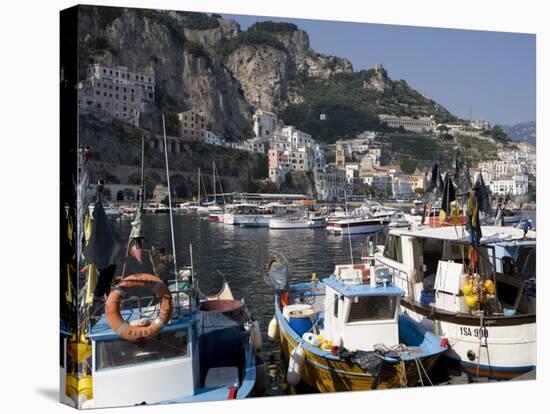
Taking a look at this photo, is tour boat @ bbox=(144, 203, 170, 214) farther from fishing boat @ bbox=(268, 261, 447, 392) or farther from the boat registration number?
the boat registration number

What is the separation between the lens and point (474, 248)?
930cm

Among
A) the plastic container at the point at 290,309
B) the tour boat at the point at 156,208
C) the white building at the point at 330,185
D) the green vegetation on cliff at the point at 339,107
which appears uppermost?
the green vegetation on cliff at the point at 339,107

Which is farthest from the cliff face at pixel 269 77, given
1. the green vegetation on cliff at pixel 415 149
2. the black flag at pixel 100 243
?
the black flag at pixel 100 243

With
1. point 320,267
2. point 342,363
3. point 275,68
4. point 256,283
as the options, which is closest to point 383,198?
point 275,68

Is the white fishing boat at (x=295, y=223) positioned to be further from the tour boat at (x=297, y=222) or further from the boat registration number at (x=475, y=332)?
the boat registration number at (x=475, y=332)

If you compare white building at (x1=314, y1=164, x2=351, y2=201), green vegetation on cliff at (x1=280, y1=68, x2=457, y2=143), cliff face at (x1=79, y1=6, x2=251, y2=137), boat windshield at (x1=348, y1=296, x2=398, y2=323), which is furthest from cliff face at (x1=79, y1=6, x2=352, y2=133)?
boat windshield at (x1=348, y1=296, x2=398, y2=323)

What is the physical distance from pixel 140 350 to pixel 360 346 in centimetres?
311

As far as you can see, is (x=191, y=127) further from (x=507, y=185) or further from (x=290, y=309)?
(x=290, y=309)

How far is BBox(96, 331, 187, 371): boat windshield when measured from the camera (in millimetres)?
6620

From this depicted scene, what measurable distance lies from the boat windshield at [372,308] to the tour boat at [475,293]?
5.70 feet

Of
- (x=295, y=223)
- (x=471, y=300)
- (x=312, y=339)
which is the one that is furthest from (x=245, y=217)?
(x=312, y=339)

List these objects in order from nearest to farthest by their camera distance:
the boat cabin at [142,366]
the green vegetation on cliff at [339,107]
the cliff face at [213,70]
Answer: the boat cabin at [142,366] < the cliff face at [213,70] < the green vegetation on cliff at [339,107]

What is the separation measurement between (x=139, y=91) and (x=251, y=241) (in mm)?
27717

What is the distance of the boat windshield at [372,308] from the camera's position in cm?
805
